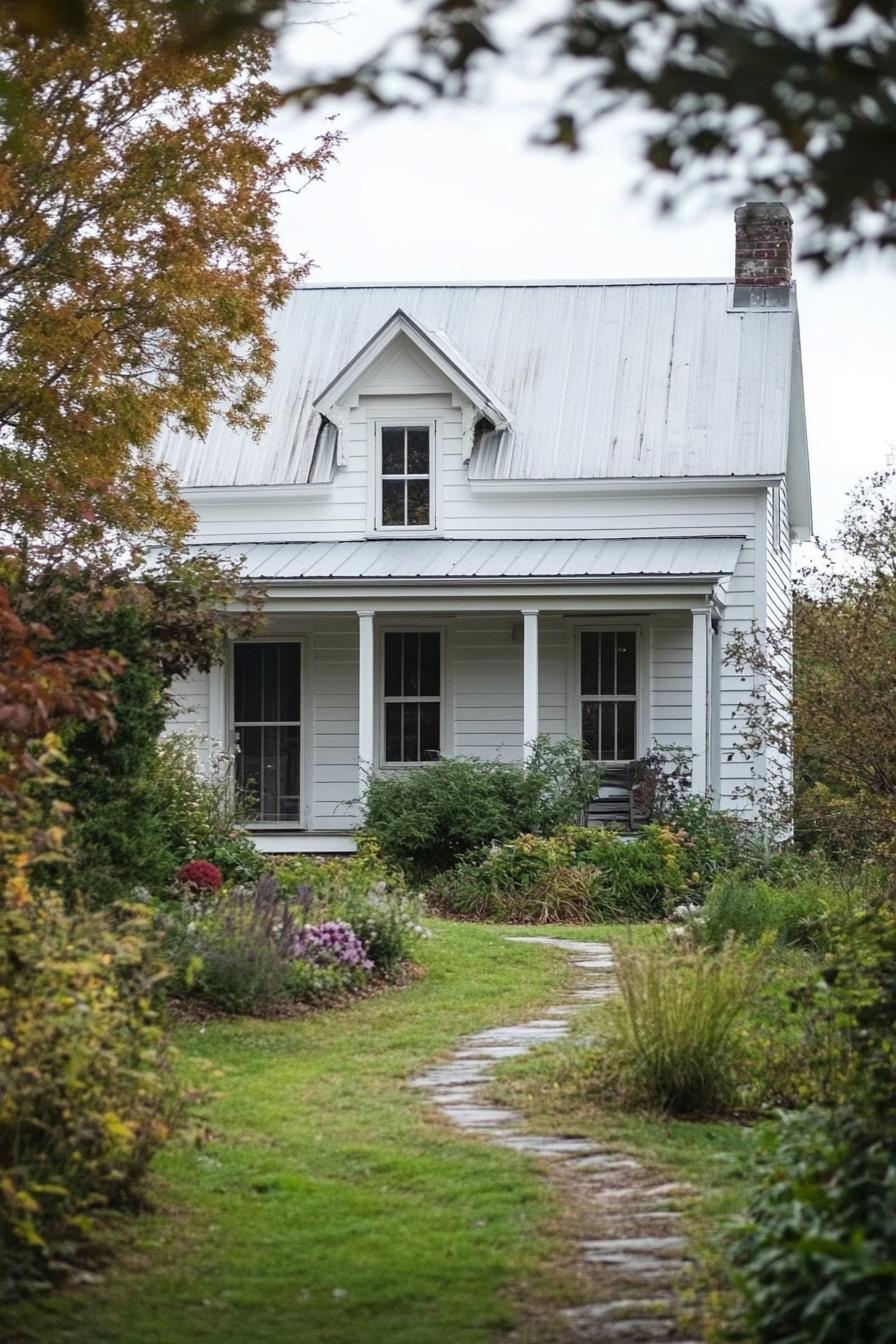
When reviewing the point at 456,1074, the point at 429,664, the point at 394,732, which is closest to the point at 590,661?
the point at 429,664

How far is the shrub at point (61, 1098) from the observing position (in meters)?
4.97

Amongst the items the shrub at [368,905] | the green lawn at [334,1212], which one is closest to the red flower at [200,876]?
the shrub at [368,905]

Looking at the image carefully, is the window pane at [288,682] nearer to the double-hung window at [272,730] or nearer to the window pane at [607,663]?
the double-hung window at [272,730]

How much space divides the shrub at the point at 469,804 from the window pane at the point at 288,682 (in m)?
2.91

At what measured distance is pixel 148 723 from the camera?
10.0 metres

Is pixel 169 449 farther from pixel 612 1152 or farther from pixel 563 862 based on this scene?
pixel 612 1152

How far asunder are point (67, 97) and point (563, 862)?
791 centimetres

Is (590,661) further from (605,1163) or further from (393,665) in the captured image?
(605,1163)

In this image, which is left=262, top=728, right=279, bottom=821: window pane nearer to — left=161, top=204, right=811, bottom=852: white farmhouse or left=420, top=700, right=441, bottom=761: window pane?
left=161, top=204, right=811, bottom=852: white farmhouse

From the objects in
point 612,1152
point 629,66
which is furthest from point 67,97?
point 629,66

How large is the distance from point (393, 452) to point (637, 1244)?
15.8 m

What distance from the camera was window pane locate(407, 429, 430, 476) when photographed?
66.7 ft

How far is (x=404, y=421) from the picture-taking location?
797 inches

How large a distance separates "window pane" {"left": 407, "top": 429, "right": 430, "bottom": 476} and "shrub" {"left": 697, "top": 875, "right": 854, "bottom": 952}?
9240 millimetres
